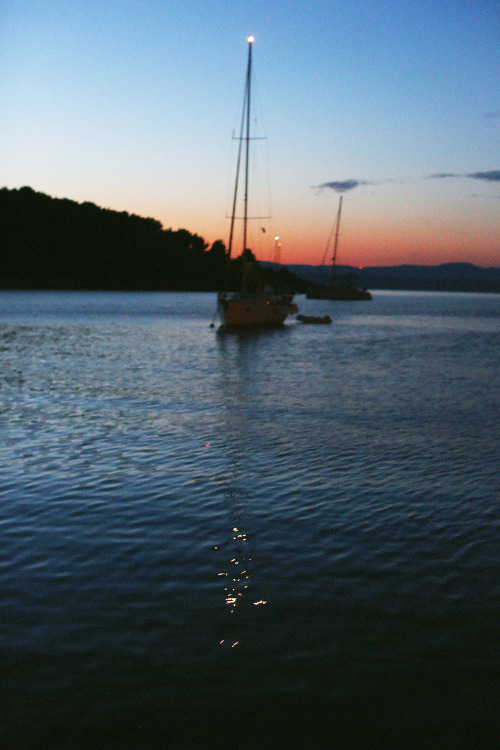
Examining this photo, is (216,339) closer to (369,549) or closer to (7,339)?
(7,339)

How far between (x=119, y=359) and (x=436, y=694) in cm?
3201

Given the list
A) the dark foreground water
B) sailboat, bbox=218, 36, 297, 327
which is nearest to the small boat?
sailboat, bbox=218, 36, 297, 327

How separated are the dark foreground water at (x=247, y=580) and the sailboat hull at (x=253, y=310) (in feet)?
129

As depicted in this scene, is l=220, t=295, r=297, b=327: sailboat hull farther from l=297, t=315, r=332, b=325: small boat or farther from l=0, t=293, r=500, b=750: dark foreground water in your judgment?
l=0, t=293, r=500, b=750: dark foreground water

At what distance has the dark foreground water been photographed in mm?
5715

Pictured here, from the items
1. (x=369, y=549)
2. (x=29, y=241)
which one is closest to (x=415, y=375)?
(x=369, y=549)

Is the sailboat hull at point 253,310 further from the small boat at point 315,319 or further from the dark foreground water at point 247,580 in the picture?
the dark foreground water at point 247,580

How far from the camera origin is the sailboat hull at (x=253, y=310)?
58750 mm

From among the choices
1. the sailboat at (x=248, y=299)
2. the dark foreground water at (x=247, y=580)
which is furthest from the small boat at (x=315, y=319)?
the dark foreground water at (x=247, y=580)

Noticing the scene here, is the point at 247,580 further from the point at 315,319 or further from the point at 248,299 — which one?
the point at 315,319

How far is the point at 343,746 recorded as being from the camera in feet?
17.7

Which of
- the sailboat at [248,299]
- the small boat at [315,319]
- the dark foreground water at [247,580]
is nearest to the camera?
the dark foreground water at [247,580]

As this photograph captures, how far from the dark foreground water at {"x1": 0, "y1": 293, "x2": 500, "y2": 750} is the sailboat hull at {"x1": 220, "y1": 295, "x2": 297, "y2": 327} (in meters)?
39.5

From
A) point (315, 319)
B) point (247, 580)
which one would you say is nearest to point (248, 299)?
point (315, 319)
